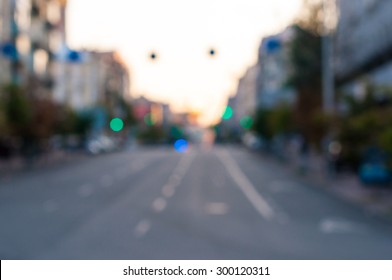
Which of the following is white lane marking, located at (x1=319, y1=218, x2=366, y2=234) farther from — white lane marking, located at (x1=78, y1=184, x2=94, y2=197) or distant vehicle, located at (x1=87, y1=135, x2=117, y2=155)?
distant vehicle, located at (x1=87, y1=135, x2=117, y2=155)

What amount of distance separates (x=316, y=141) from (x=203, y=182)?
7405mm

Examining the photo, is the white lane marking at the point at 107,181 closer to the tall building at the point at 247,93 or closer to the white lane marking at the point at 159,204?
the white lane marking at the point at 159,204

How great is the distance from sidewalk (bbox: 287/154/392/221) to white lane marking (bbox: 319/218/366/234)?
1.66 meters

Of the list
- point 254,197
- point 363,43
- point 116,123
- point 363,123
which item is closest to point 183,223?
point 363,123

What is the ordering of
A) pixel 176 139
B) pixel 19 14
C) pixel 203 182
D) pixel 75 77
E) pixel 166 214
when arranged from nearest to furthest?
pixel 166 214 < pixel 203 182 < pixel 19 14 < pixel 75 77 < pixel 176 139

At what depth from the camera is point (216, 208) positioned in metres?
21.4

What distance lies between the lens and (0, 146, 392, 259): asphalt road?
12367 millimetres

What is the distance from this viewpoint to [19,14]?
196 ft

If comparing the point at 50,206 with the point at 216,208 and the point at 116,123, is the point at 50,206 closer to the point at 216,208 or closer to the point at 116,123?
the point at 216,208

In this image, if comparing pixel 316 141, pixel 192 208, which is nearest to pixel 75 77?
pixel 316 141

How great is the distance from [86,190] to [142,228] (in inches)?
502

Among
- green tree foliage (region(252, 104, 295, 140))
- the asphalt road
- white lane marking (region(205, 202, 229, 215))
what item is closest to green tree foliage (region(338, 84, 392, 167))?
the asphalt road

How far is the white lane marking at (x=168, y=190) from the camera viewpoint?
26519 mm

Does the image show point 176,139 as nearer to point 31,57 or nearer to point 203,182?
point 31,57
